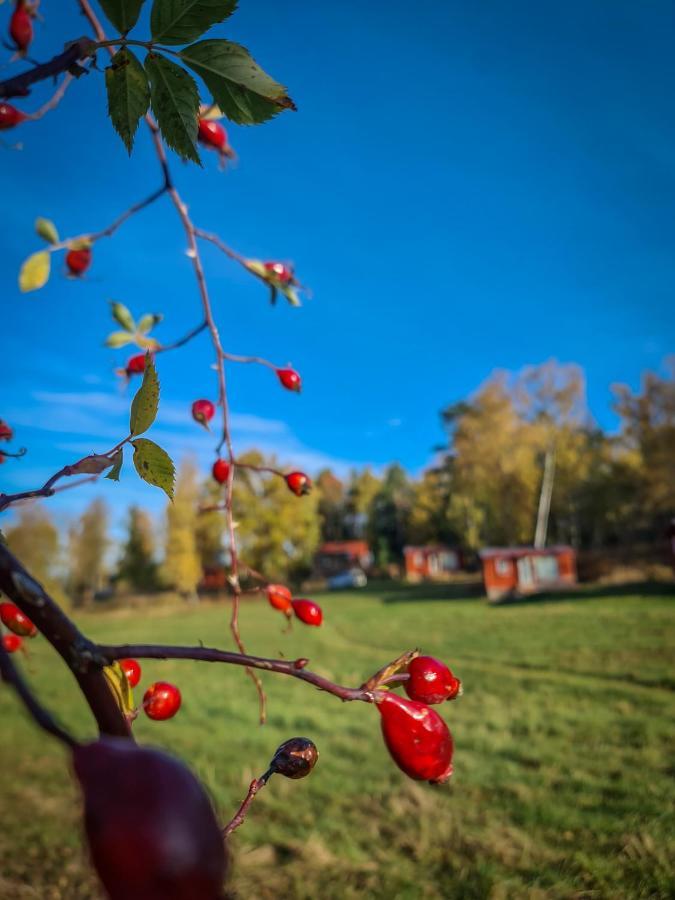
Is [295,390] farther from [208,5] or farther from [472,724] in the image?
[472,724]

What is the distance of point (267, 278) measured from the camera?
1.11m

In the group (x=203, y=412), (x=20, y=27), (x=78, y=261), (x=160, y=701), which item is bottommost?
(x=160, y=701)

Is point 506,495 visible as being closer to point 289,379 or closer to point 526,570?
point 526,570

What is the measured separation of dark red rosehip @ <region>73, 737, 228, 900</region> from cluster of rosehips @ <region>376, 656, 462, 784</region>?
0.27 metres

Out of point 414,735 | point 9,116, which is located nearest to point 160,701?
point 414,735

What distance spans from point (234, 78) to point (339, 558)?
152 ft

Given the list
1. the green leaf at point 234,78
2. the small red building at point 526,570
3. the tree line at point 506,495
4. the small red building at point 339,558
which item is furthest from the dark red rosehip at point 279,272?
the small red building at point 339,558

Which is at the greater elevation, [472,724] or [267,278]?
[267,278]

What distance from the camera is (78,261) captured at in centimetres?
128

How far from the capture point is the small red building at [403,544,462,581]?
3972 cm

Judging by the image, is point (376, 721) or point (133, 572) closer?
point (376, 721)

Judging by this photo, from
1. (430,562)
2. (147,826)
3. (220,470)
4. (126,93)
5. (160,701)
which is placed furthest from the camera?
(430,562)

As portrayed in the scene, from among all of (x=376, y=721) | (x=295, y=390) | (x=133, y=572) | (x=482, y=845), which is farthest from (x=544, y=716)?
(x=133, y=572)

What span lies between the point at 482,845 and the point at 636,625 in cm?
1016
